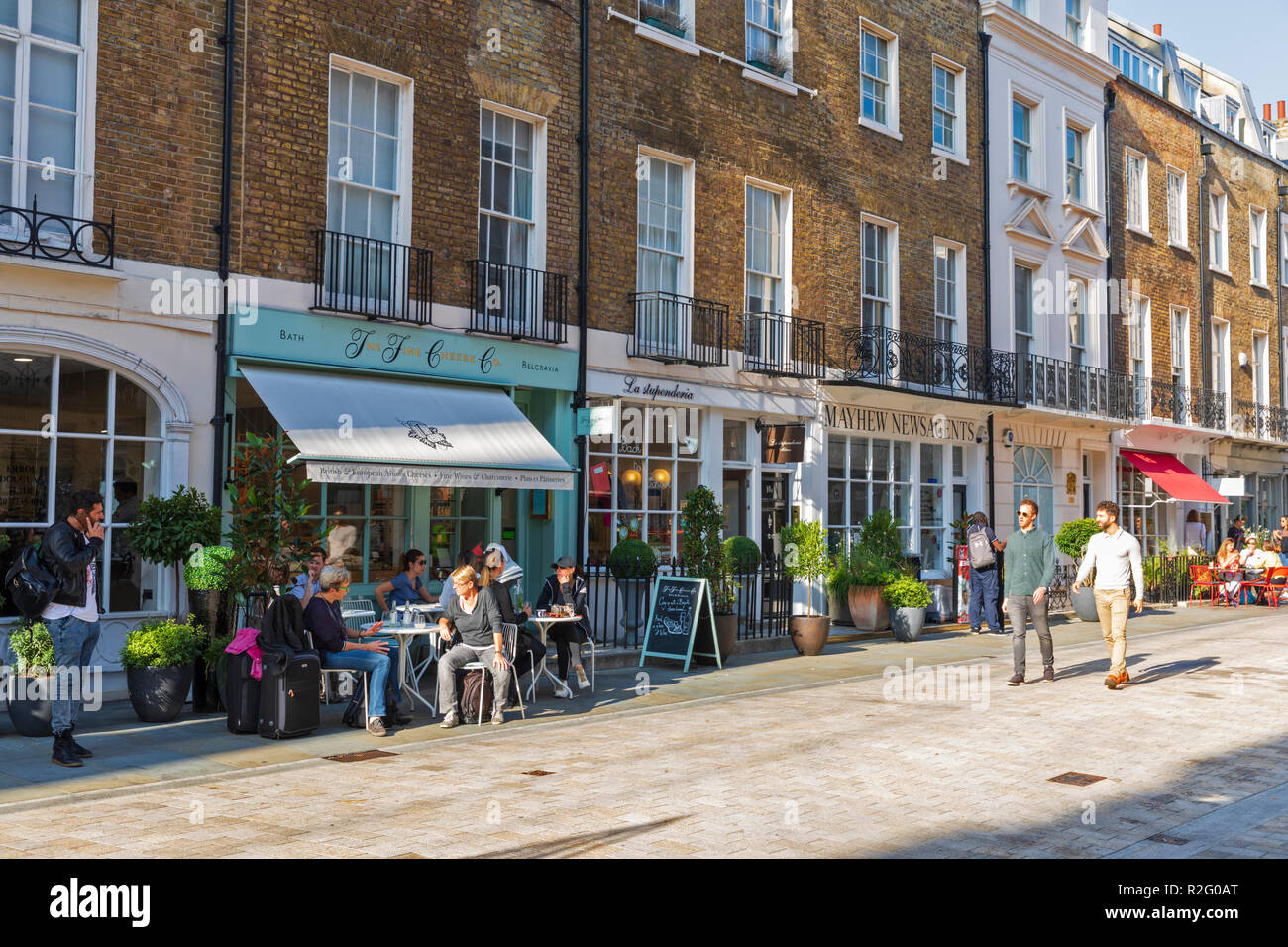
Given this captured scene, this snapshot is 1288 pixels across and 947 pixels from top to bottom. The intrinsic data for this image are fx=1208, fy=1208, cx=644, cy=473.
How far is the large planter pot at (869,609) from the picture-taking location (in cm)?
1839

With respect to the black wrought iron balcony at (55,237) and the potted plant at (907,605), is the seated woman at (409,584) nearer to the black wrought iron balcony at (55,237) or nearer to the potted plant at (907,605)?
the black wrought iron balcony at (55,237)

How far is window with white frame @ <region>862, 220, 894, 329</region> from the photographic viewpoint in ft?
67.6

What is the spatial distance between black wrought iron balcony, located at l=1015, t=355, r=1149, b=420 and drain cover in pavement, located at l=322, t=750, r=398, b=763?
54.7ft

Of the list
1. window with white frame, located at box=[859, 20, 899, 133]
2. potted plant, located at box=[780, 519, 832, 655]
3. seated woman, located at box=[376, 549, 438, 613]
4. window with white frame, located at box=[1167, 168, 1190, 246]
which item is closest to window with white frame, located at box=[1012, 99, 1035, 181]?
window with white frame, located at box=[859, 20, 899, 133]

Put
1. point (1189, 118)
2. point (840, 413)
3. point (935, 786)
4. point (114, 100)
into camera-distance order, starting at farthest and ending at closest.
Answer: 1. point (1189, 118)
2. point (840, 413)
3. point (114, 100)
4. point (935, 786)

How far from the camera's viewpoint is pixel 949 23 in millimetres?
22422

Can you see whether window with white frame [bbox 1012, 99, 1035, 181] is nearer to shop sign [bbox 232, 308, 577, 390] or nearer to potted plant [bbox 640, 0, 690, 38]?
potted plant [bbox 640, 0, 690, 38]

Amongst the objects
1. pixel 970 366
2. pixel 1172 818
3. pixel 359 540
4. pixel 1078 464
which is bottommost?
pixel 1172 818

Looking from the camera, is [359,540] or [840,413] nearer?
[359,540]

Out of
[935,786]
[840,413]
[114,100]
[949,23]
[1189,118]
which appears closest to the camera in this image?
[935,786]

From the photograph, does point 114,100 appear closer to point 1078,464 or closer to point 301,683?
point 301,683

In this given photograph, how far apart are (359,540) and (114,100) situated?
5244 millimetres

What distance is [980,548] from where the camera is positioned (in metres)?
17.6
